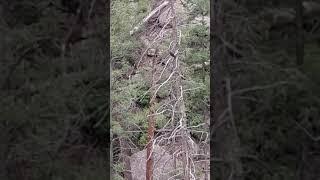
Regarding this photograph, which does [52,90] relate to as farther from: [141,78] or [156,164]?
[156,164]

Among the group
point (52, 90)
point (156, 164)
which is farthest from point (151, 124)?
point (52, 90)

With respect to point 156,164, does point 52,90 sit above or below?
above

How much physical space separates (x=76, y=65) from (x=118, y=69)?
13 centimetres

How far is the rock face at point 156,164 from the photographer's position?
132 centimetres

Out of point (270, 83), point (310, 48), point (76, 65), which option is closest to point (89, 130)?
point (76, 65)

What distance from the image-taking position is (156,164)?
133 cm

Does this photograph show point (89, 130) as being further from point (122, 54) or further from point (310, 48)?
point (310, 48)

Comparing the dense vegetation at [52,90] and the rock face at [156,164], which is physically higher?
the dense vegetation at [52,90]

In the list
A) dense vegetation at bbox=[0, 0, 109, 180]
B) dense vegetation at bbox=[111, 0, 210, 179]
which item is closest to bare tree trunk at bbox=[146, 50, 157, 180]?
dense vegetation at bbox=[111, 0, 210, 179]

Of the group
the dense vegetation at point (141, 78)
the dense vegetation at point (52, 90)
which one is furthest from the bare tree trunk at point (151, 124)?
the dense vegetation at point (52, 90)

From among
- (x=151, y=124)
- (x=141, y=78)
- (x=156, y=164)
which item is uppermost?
(x=141, y=78)

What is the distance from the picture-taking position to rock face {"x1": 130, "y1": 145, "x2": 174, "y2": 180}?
4.34ft

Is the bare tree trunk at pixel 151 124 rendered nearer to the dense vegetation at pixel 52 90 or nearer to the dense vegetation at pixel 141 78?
the dense vegetation at pixel 141 78

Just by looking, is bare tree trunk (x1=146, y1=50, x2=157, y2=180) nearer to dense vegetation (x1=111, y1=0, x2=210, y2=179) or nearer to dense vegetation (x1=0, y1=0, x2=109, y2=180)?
dense vegetation (x1=111, y1=0, x2=210, y2=179)
